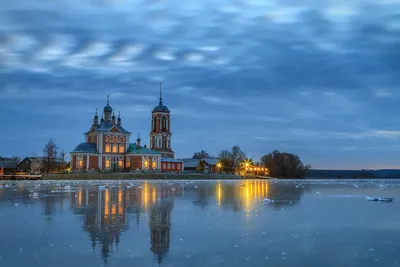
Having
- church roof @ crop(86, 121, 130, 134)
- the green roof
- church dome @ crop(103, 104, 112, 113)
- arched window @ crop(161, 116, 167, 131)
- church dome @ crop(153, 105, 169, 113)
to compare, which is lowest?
the green roof

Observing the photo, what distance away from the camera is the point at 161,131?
348ft

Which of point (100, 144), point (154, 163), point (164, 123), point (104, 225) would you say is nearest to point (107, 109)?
point (100, 144)

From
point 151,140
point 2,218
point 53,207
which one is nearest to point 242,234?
point 2,218

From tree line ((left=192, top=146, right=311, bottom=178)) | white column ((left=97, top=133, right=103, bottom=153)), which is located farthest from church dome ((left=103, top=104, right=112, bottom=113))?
tree line ((left=192, top=146, right=311, bottom=178))

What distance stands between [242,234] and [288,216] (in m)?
4.71

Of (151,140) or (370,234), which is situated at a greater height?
(151,140)

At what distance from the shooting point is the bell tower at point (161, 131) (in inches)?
4166

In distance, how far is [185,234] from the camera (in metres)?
12.6

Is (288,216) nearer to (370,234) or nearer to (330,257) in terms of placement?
(370,234)

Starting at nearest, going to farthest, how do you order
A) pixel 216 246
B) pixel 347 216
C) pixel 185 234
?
pixel 216 246 < pixel 185 234 < pixel 347 216

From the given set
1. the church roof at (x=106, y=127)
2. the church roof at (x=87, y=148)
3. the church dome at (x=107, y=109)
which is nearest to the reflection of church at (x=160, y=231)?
the church roof at (x=87, y=148)

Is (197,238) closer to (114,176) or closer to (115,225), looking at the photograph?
(115,225)

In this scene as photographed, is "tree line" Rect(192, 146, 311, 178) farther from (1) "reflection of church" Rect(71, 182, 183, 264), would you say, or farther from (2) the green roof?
(1) "reflection of church" Rect(71, 182, 183, 264)

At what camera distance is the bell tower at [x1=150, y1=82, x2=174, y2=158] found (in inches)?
4166
